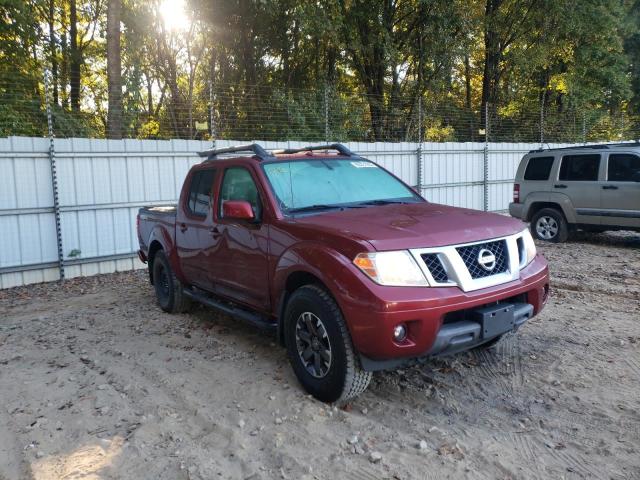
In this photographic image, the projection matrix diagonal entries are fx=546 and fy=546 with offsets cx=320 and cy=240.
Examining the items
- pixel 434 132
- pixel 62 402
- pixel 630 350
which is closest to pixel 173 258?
pixel 62 402

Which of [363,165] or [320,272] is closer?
[320,272]

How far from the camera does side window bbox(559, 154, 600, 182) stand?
9.85 m

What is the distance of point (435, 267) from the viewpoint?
3492 mm

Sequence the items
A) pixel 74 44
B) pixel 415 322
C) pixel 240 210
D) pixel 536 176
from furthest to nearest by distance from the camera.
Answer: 1. pixel 74 44
2. pixel 536 176
3. pixel 240 210
4. pixel 415 322

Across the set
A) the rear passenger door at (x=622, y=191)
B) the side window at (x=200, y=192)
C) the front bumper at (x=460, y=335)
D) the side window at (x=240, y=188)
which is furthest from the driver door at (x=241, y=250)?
the rear passenger door at (x=622, y=191)

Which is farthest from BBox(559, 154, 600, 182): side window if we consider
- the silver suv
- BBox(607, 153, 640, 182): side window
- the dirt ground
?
the dirt ground

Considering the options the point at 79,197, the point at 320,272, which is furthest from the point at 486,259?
the point at 79,197

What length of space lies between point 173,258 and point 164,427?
8.94ft

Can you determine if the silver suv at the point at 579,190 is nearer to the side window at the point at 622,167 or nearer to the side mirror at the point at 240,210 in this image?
the side window at the point at 622,167

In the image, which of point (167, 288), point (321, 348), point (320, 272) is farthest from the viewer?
point (167, 288)

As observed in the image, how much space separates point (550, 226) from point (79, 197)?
28.0 ft

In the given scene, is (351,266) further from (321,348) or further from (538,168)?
(538,168)

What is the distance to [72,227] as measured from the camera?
8.52m

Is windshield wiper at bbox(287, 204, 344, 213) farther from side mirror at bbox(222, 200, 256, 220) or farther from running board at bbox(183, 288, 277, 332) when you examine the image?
running board at bbox(183, 288, 277, 332)
